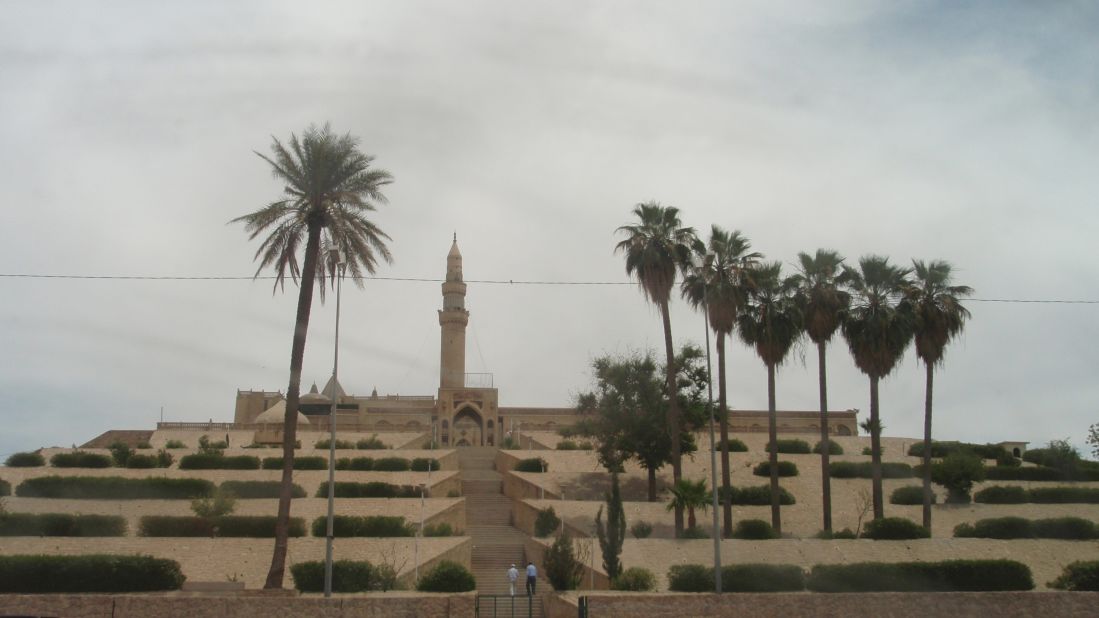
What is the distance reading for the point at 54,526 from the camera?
1350 inches

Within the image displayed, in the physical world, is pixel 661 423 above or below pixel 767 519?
above

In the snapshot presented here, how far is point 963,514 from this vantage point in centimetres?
4028

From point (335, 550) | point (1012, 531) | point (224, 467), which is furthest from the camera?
point (224, 467)

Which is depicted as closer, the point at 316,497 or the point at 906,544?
the point at 906,544

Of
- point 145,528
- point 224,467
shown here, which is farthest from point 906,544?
point 224,467

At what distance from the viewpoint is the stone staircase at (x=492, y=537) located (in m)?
26.7

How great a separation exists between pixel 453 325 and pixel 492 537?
3352cm

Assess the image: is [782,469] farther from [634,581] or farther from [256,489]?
[256,489]

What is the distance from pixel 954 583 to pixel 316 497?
81.4 ft

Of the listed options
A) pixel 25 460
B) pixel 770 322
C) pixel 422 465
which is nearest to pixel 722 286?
pixel 770 322

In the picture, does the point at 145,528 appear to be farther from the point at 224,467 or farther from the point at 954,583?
the point at 954,583

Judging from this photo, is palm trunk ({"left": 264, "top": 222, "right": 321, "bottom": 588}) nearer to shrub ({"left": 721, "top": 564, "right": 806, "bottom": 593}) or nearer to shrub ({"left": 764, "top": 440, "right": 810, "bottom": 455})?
shrub ({"left": 721, "top": 564, "right": 806, "bottom": 593})

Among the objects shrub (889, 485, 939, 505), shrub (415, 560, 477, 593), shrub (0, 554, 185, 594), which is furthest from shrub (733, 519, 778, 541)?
shrub (0, 554, 185, 594)

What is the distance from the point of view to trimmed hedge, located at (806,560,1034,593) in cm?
2905
